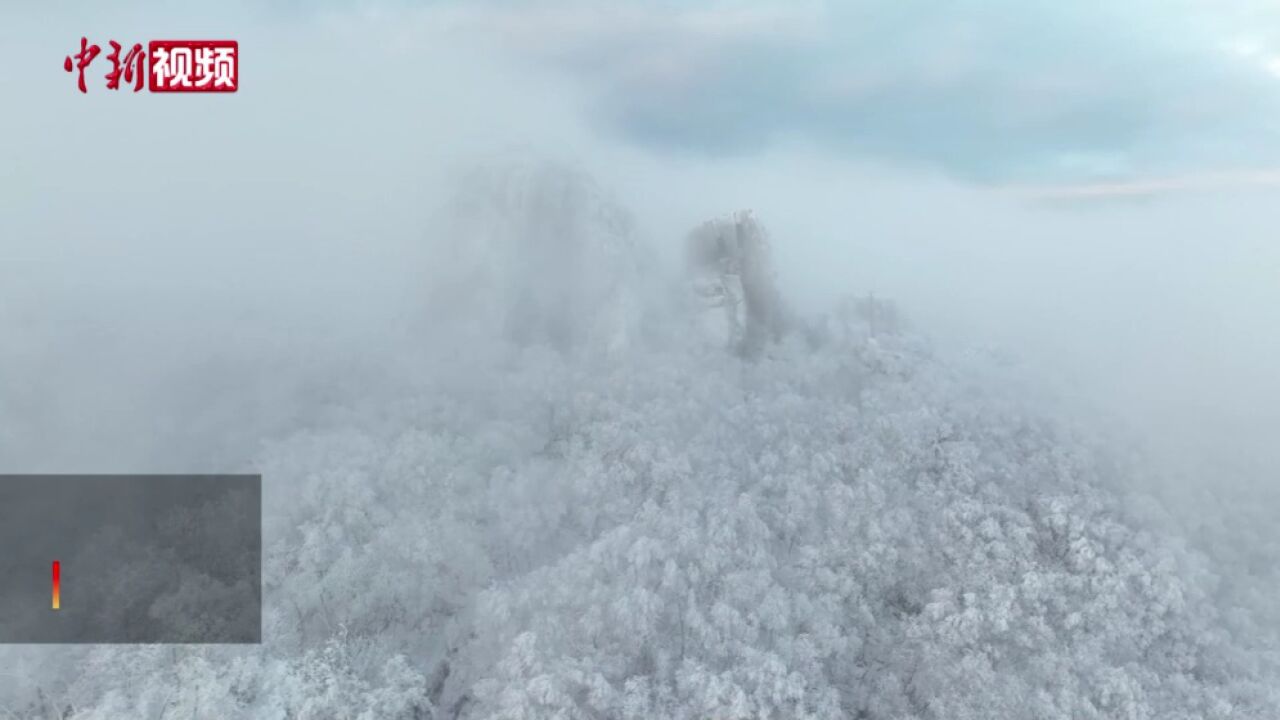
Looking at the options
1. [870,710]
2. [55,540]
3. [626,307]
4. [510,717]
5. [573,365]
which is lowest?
[870,710]

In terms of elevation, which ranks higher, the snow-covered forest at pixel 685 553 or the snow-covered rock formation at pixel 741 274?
the snow-covered rock formation at pixel 741 274

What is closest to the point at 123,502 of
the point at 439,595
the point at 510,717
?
the point at 439,595

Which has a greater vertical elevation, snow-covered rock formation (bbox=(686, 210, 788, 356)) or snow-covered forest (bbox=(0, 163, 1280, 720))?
Answer: snow-covered rock formation (bbox=(686, 210, 788, 356))

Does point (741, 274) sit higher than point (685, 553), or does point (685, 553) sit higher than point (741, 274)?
point (741, 274)

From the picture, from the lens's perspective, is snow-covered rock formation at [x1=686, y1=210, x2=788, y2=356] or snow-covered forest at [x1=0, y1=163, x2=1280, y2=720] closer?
snow-covered forest at [x1=0, y1=163, x2=1280, y2=720]

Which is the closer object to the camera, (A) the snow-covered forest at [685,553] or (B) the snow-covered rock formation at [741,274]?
(A) the snow-covered forest at [685,553]

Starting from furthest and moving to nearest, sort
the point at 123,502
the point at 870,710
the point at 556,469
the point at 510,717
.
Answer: the point at 556,469 < the point at 123,502 < the point at 870,710 < the point at 510,717

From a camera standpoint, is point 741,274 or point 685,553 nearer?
point 685,553

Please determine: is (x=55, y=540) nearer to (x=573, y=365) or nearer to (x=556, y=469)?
(x=556, y=469)
